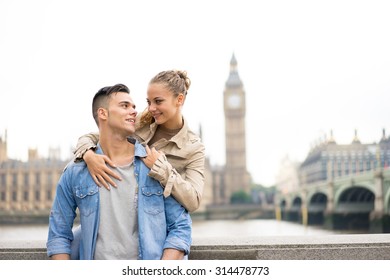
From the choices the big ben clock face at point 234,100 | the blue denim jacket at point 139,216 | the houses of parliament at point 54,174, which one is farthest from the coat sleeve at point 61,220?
the big ben clock face at point 234,100

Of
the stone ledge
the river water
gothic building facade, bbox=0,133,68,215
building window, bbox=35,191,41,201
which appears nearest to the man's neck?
the stone ledge

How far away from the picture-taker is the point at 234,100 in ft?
126

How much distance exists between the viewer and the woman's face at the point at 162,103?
1282 mm

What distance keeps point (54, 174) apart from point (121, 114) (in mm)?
26028

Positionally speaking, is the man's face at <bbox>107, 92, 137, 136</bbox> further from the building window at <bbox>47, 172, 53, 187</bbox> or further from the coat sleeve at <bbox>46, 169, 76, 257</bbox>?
the building window at <bbox>47, 172, 53, 187</bbox>

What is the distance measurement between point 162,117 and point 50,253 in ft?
1.31

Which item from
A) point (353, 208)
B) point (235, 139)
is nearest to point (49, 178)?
point (353, 208)

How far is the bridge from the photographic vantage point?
550 inches

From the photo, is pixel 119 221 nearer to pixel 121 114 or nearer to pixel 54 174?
pixel 121 114

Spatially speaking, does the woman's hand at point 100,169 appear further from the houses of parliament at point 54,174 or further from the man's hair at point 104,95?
the houses of parliament at point 54,174

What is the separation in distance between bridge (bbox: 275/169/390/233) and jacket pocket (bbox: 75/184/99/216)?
42.1 feet

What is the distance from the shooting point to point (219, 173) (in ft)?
119
